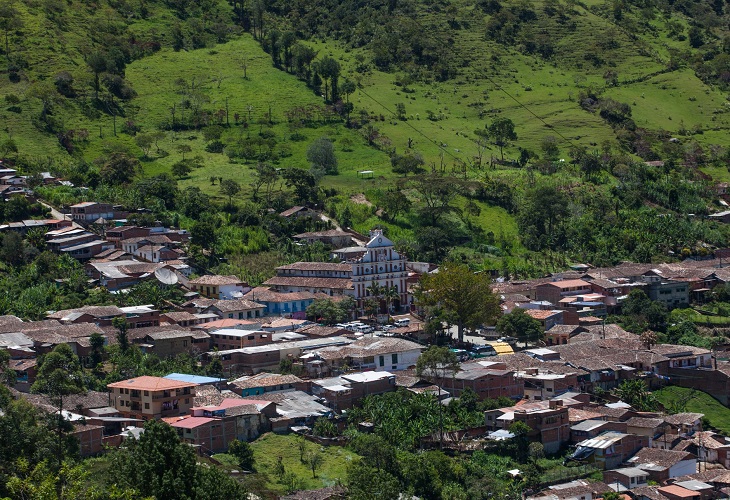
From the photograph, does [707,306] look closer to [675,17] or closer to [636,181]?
[636,181]

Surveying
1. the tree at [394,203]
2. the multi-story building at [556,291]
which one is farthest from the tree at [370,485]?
the tree at [394,203]

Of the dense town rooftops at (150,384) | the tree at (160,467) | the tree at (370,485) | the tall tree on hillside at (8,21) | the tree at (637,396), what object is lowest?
the tree at (637,396)

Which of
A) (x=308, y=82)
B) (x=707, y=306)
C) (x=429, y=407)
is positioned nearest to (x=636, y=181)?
(x=707, y=306)

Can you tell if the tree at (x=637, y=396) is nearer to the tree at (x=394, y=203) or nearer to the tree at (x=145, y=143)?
the tree at (x=394, y=203)

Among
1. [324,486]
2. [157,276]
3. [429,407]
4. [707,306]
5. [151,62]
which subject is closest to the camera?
[324,486]

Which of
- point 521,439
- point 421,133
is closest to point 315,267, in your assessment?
point 521,439
